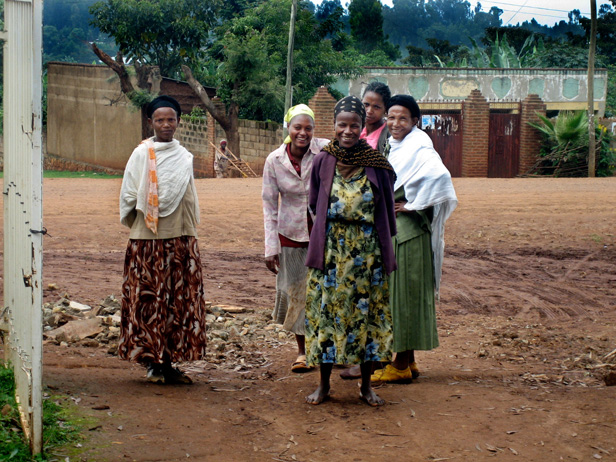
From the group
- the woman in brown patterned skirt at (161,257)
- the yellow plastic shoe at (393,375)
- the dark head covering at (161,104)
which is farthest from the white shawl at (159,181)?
the yellow plastic shoe at (393,375)

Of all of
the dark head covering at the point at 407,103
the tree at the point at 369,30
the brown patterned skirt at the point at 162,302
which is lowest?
the brown patterned skirt at the point at 162,302

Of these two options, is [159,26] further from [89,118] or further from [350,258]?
[350,258]

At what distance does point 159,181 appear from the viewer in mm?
4488

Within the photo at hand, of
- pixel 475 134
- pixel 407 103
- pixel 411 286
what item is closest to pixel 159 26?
pixel 475 134

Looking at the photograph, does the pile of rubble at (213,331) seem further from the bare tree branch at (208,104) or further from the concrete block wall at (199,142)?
the concrete block wall at (199,142)

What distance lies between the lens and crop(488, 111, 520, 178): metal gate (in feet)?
78.6

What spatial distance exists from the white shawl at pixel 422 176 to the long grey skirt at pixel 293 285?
0.81 m

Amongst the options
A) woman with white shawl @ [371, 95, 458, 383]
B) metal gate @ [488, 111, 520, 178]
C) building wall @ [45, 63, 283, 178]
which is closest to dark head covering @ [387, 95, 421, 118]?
woman with white shawl @ [371, 95, 458, 383]

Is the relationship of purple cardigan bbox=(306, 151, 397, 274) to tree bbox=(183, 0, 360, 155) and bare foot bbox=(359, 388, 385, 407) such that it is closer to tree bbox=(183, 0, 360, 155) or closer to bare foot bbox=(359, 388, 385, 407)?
bare foot bbox=(359, 388, 385, 407)

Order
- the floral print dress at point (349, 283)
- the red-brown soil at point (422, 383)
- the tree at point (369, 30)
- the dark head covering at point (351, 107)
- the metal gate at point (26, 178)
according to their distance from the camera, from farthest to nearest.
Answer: the tree at point (369, 30) → the dark head covering at point (351, 107) → the floral print dress at point (349, 283) → the red-brown soil at point (422, 383) → the metal gate at point (26, 178)

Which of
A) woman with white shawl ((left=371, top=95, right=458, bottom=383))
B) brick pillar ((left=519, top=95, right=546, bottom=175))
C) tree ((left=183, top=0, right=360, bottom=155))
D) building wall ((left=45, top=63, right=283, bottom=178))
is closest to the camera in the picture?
woman with white shawl ((left=371, top=95, right=458, bottom=383))

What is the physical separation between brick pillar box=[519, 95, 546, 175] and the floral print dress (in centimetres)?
2071

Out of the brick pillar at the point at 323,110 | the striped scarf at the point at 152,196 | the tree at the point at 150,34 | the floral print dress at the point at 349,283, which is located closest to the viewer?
the floral print dress at the point at 349,283

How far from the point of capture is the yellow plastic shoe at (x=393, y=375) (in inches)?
189
